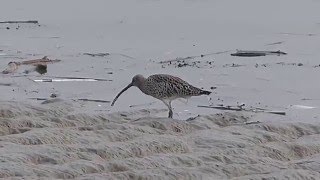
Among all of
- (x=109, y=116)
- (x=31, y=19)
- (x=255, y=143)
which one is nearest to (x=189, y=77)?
(x=109, y=116)

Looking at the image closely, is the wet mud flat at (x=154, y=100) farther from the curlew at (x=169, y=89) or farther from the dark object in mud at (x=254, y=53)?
the curlew at (x=169, y=89)

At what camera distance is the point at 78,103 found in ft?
50.9

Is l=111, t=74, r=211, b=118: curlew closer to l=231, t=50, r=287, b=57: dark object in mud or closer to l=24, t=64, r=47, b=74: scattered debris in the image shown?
l=24, t=64, r=47, b=74: scattered debris

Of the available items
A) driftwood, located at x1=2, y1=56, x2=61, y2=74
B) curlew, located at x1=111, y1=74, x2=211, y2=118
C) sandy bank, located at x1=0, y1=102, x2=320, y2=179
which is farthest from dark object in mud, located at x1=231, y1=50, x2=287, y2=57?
sandy bank, located at x1=0, y1=102, x2=320, y2=179

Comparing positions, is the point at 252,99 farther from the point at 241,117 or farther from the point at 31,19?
the point at 31,19

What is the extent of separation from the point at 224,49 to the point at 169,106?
841cm

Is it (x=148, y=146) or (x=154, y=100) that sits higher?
(x=148, y=146)

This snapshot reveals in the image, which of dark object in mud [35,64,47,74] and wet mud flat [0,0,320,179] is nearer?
wet mud flat [0,0,320,179]

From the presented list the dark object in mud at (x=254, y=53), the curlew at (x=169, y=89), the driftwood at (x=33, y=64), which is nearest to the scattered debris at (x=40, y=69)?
the driftwood at (x=33, y=64)

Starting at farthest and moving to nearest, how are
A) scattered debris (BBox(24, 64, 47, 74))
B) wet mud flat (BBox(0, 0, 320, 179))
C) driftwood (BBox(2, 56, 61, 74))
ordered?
scattered debris (BBox(24, 64, 47, 74)), driftwood (BBox(2, 56, 61, 74)), wet mud flat (BBox(0, 0, 320, 179))

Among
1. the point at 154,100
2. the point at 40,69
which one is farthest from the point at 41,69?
the point at 154,100

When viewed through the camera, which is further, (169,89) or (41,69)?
(41,69)

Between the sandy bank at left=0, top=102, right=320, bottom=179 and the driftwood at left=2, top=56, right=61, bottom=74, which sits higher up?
the driftwood at left=2, top=56, right=61, bottom=74

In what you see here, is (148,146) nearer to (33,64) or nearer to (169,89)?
(169,89)
